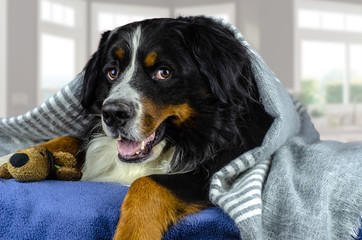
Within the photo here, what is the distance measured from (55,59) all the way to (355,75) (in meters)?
3.47

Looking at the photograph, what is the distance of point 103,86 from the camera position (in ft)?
5.31

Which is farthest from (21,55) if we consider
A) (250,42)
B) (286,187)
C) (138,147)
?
(286,187)

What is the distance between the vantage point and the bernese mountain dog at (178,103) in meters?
1.33

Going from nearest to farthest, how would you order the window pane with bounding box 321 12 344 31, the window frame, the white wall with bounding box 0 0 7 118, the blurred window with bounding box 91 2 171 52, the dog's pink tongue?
the dog's pink tongue < the blurred window with bounding box 91 2 171 52 < the white wall with bounding box 0 0 7 118 < the window frame < the window pane with bounding box 321 12 344 31

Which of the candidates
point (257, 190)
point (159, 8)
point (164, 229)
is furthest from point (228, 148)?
point (159, 8)

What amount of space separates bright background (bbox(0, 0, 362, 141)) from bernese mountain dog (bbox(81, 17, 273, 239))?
2.77m

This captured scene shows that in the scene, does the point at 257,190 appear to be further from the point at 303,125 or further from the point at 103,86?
the point at 303,125

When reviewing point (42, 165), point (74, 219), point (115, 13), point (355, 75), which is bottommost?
point (74, 219)

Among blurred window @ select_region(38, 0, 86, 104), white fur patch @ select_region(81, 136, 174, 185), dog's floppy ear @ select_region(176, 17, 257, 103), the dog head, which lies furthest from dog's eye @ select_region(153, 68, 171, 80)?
blurred window @ select_region(38, 0, 86, 104)

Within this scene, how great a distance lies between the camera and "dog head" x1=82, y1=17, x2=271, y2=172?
1.37 meters

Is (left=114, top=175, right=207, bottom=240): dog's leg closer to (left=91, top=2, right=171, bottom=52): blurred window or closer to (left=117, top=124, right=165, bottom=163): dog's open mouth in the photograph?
(left=117, top=124, right=165, bottom=163): dog's open mouth

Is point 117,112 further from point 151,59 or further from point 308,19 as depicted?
point 308,19

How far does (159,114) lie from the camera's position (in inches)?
52.7

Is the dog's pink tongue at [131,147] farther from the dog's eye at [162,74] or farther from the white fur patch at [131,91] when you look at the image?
the dog's eye at [162,74]
